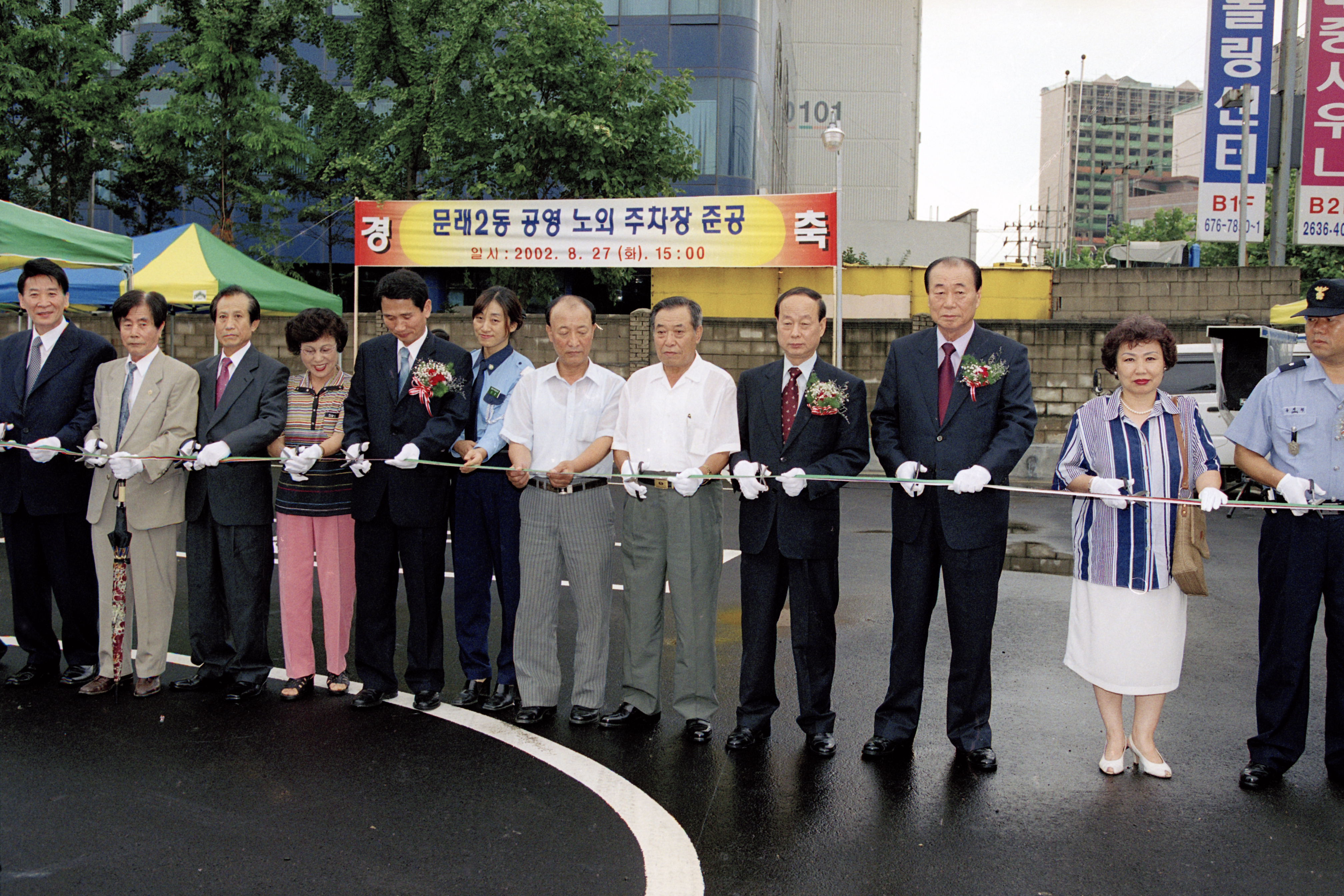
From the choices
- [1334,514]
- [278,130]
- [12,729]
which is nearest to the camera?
[1334,514]

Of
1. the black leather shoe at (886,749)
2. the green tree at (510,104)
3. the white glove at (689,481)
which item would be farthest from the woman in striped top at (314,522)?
the green tree at (510,104)

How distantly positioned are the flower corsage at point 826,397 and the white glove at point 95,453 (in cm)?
340

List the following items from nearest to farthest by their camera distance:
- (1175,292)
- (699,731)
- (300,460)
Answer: (699,731) < (300,460) < (1175,292)

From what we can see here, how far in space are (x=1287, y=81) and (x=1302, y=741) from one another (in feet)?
62.4

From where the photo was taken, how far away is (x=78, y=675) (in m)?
5.23

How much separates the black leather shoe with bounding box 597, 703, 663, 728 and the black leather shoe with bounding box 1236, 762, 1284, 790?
8.00 feet

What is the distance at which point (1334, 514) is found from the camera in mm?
4051

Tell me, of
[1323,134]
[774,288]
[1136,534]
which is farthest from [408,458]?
[1323,134]

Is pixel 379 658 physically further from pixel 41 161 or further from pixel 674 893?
pixel 41 161

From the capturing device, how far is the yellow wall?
62.0 ft

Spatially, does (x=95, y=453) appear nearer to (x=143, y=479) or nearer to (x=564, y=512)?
(x=143, y=479)

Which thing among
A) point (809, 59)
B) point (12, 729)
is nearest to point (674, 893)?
point (12, 729)

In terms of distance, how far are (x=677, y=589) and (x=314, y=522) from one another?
1886mm

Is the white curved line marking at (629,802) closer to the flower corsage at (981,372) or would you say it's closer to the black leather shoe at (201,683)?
the black leather shoe at (201,683)
